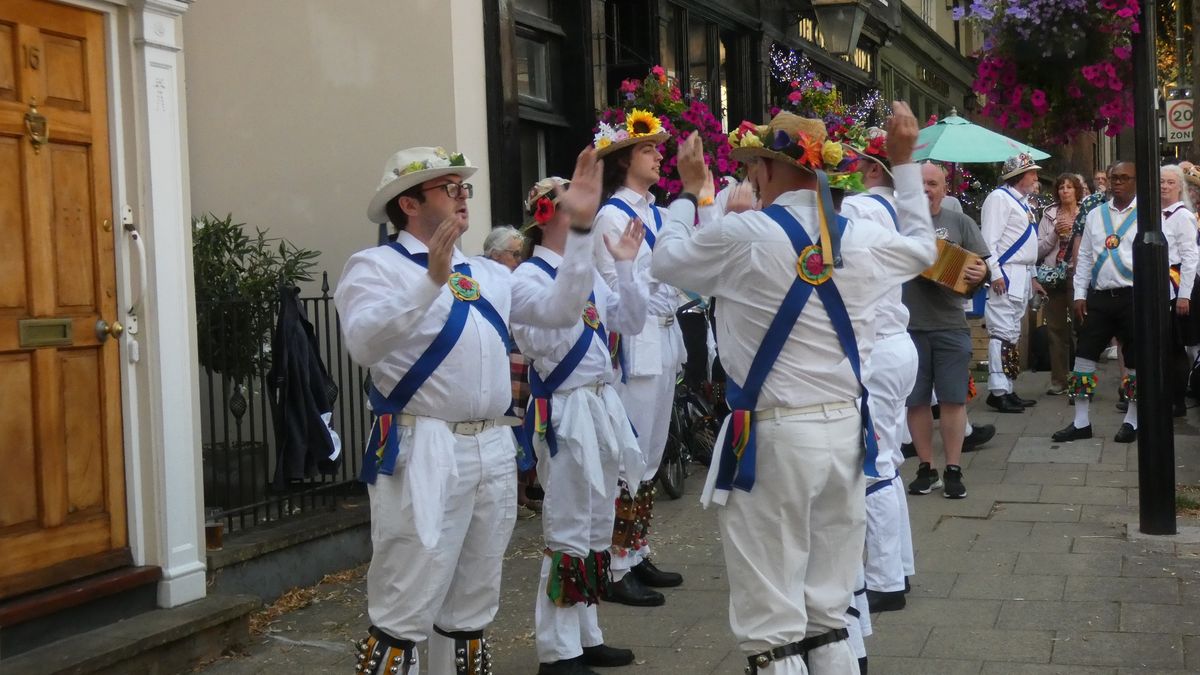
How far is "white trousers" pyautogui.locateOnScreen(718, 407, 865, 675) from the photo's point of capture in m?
4.16

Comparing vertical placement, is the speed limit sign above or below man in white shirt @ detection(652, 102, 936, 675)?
above

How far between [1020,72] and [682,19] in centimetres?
416

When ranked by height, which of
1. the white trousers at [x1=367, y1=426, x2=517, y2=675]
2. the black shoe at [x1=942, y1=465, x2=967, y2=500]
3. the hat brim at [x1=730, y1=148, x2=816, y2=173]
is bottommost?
the black shoe at [x1=942, y1=465, x2=967, y2=500]

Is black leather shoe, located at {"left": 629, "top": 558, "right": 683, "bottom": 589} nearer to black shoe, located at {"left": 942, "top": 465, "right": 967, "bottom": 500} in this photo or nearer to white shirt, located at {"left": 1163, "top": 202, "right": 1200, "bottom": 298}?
black shoe, located at {"left": 942, "top": 465, "right": 967, "bottom": 500}

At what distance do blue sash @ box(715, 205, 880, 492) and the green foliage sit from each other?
3.46m

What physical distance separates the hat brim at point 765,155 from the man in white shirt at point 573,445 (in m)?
1.01

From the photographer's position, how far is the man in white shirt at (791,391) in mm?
4164

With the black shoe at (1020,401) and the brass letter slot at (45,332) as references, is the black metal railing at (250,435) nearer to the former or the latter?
the brass letter slot at (45,332)

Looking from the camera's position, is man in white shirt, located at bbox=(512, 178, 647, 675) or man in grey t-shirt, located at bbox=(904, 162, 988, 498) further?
man in grey t-shirt, located at bbox=(904, 162, 988, 498)

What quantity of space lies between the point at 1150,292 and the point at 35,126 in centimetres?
556

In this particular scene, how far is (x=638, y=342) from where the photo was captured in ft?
21.3

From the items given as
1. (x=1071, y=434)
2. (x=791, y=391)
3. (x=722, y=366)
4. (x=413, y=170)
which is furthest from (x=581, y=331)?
(x=1071, y=434)

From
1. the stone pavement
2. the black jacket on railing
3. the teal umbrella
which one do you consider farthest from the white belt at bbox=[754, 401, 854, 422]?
the teal umbrella

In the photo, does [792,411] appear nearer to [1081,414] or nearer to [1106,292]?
[1106,292]
